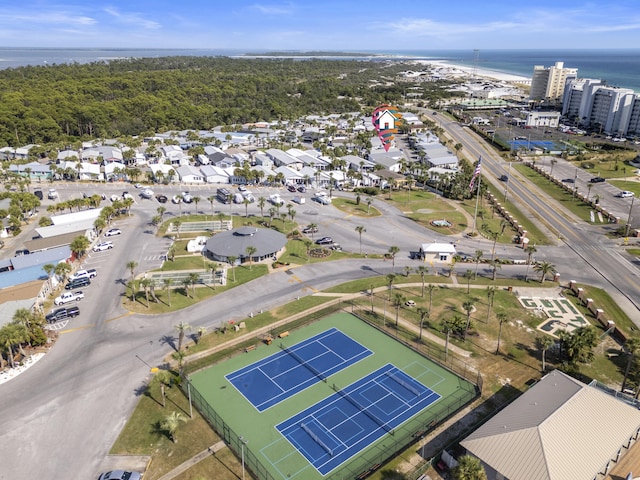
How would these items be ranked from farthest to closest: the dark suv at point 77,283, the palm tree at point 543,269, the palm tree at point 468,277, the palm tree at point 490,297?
the palm tree at point 543,269 < the dark suv at point 77,283 < the palm tree at point 468,277 < the palm tree at point 490,297

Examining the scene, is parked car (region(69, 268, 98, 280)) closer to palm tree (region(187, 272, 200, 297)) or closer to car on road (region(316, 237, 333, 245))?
palm tree (region(187, 272, 200, 297))

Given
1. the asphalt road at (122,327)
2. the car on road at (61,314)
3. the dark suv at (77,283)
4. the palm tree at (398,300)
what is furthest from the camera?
the dark suv at (77,283)

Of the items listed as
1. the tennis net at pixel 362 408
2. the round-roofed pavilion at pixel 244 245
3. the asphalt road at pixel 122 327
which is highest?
the round-roofed pavilion at pixel 244 245

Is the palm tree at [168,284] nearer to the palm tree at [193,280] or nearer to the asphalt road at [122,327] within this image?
the palm tree at [193,280]

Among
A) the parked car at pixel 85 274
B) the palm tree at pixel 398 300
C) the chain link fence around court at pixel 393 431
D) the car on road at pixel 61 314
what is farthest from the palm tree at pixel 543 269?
the parked car at pixel 85 274

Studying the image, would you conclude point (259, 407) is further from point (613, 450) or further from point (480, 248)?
point (480, 248)

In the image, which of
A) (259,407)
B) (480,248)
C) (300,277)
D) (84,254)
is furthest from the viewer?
(480,248)

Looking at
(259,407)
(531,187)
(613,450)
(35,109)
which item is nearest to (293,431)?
(259,407)

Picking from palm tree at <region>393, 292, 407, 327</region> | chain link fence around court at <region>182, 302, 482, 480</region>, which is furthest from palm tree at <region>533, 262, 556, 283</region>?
chain link fence around court at <region>182, 302, 482, 480</region>
